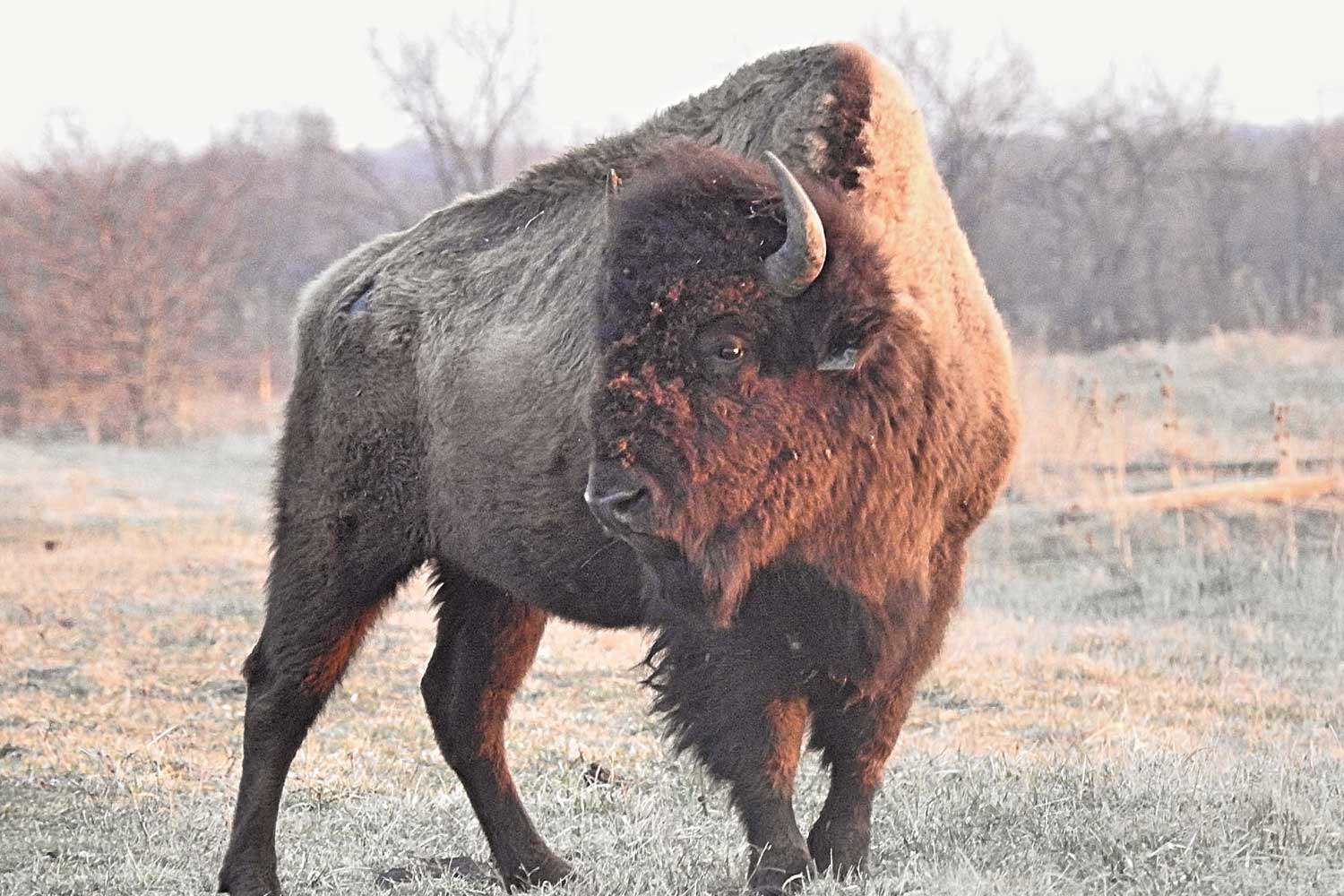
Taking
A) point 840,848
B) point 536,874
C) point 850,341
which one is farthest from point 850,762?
point 536,874

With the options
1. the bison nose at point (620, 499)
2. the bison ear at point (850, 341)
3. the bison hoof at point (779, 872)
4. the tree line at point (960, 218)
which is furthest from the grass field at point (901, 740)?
the tree line at point (960, 218)

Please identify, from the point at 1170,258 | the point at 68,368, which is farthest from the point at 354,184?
the point at 1170,258

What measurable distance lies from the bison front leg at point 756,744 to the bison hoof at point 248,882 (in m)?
1.74

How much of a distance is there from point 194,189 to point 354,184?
16.4m

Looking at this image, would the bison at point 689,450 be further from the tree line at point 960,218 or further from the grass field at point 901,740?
the tree line at point 960,218

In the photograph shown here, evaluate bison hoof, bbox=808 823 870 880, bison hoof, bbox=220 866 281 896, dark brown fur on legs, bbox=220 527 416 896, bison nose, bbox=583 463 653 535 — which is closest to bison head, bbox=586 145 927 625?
bison nose, bbox=583 463 653 535

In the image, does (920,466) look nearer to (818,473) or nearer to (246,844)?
(818,473)

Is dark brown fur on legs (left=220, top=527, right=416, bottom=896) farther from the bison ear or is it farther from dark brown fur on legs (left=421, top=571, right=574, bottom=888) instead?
the bison ear

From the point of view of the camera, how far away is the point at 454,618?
573 cm

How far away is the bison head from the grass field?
978 mm

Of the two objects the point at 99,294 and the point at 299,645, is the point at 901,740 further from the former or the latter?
the point at 99,294

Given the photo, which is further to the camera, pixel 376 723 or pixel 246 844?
pixel 376 723

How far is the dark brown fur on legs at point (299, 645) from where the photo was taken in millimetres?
5441

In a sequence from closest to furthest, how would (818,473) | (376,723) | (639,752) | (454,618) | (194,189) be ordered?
(818,473) < (454,618) < (639,752) < (376,723) < (194,189)
